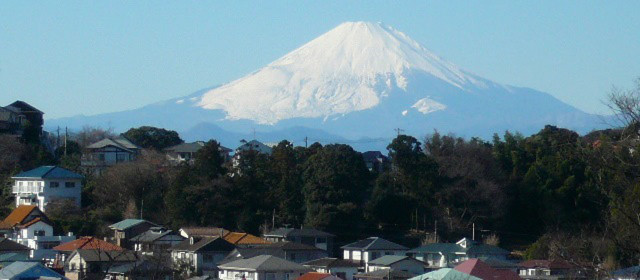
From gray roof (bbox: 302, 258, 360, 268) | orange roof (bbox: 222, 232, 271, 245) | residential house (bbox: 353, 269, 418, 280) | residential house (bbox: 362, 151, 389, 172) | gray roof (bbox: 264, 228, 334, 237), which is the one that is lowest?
residential house (bbox: 353, 269, 418, 280)

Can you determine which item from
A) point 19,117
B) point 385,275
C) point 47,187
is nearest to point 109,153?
point 19,117

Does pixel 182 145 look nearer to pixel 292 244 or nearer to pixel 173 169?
pixel 173 169

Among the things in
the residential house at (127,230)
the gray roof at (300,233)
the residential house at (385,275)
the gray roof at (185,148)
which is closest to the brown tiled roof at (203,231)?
the residential house at (127,230)

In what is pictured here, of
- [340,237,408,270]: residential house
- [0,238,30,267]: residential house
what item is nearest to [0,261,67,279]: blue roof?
[0,238,30,267]: residential house

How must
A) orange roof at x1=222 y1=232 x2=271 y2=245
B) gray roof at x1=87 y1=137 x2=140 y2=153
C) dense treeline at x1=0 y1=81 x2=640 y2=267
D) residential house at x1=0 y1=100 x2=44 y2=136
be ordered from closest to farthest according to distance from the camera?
orange roof at x1=222 y1=232 x2=271 y2=245 < dense treeline at x1=0 y1=81 x2=640 y2=267 < residential house at x1=0 y1=100 x2=44 y2=136 < gray roof at x1=87 y1=137 x2=140 y2=153

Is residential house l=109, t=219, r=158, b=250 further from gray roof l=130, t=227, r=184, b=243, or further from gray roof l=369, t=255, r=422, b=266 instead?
gray roof l=369, t=255, r=422, b=266

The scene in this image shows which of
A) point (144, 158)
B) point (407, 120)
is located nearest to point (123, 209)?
point (144, 158)

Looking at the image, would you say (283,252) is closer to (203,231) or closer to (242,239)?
(242,239)
